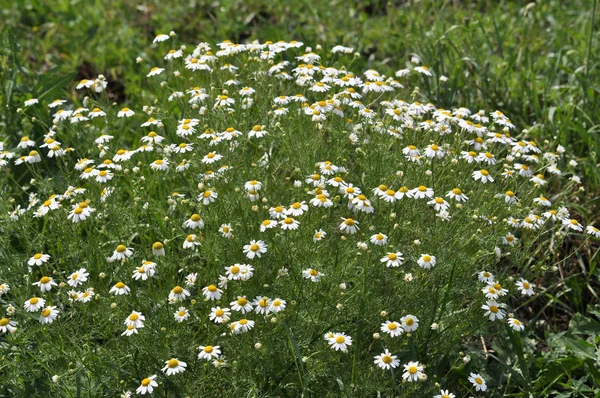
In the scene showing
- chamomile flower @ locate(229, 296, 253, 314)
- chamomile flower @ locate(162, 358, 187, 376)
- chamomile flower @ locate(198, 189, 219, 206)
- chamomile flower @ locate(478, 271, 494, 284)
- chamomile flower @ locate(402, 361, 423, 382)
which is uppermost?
chamomile flower @ locate(198, 189, 219, 206)

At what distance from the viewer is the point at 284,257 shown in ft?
10.0

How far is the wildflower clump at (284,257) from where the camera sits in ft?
9.33

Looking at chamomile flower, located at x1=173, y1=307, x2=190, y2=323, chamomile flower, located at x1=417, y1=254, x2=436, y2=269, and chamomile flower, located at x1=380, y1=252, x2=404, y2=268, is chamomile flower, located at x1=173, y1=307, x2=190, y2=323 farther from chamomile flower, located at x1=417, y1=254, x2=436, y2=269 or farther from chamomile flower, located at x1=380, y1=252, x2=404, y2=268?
chamomile flower, located at x1=417, y1=254, x2=436, y2=269

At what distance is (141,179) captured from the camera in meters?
3.23

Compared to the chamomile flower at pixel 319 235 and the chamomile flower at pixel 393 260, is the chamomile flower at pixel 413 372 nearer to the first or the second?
the chamomile flower at pixel 393 260

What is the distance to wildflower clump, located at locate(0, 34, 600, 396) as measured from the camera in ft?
9.33

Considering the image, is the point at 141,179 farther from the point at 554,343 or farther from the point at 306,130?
the point at 554,343

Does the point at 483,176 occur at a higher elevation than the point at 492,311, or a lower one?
higher

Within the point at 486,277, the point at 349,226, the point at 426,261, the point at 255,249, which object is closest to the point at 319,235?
the point at 349,226

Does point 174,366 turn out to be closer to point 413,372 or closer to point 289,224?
point 289,224

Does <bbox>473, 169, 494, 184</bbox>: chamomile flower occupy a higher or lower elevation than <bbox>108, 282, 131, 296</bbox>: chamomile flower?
higher

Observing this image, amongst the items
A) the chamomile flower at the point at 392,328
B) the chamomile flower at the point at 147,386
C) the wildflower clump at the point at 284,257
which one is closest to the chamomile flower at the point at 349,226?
the wildflower clump at the point at 284,257

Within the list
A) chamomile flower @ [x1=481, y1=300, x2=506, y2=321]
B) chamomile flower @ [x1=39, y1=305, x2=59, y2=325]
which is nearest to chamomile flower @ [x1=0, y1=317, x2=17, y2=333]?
chamomile flower @ [x1=39, y1=305, x2=59, y2=325]

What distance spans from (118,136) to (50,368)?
5.66 ft
